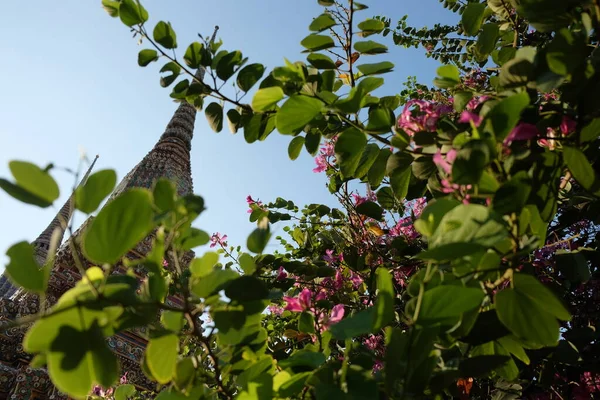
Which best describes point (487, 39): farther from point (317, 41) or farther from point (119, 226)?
point (119, 226)

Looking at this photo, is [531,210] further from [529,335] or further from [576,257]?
[576,257]

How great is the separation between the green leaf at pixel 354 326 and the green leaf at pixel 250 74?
0.71m

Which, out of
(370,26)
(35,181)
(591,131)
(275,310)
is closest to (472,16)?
(370,26)

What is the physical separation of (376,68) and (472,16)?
0.33 m

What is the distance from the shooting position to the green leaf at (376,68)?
3.58 feet

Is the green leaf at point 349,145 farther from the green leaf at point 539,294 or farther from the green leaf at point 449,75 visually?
the green leaf at point 539,294

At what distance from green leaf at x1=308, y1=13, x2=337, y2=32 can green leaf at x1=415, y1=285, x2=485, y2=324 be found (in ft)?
2.73

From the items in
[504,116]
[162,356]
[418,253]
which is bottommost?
[162,356]

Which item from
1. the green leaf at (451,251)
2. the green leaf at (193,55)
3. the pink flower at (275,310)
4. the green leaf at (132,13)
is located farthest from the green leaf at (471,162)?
the pink flower at (275,310)

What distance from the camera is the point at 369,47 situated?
1.18 metres

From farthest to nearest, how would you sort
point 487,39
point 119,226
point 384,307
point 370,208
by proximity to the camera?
point 370,208
point 487,39
point 384,307
point 119,226

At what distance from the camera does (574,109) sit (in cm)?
84

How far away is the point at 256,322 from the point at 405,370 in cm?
27

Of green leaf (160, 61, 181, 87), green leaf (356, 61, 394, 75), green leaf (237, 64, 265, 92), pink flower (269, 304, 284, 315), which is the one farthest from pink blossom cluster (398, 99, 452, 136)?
pink flower (269, 304, 284, 315)
